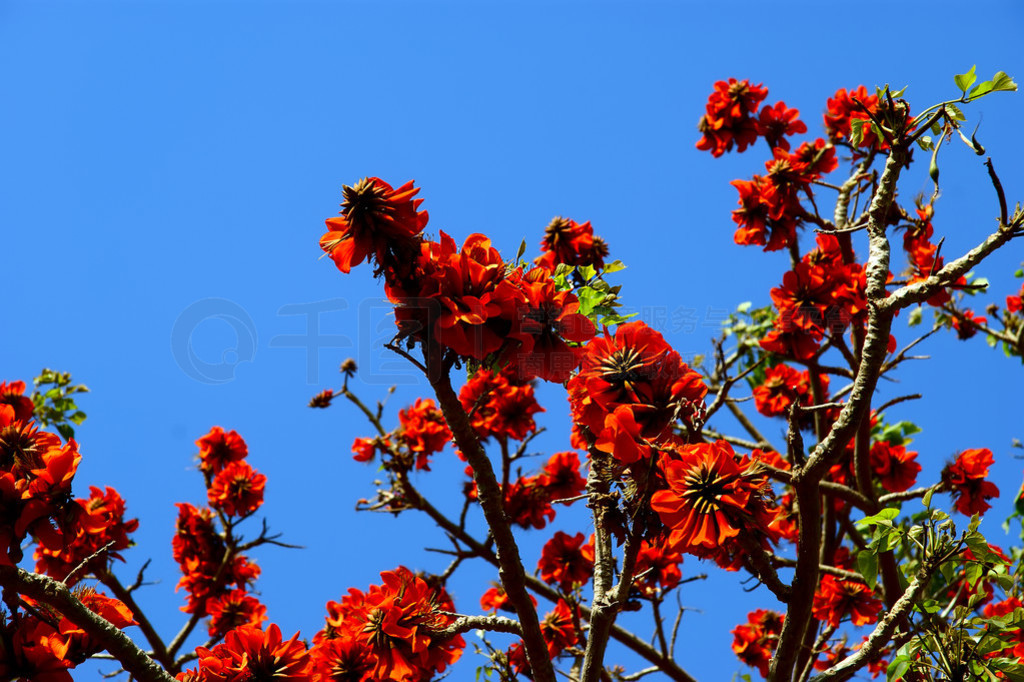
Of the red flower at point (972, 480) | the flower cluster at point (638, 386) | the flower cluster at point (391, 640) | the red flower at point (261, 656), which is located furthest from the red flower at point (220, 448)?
the red flower at point (972, 480)

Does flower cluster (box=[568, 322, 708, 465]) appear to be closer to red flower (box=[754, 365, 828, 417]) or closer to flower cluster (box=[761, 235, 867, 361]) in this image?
flower cluster (box=[761, 235, 867, 361])

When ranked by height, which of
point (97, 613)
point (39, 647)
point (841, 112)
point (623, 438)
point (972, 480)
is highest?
point (841, 112)

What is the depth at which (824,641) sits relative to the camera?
4.57 m

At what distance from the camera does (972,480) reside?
13.2 feet

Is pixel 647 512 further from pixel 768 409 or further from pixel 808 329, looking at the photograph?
pixel 768 409

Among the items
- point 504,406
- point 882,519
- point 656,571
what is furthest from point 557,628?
point 882,519

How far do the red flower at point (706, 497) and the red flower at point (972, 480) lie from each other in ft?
8.11

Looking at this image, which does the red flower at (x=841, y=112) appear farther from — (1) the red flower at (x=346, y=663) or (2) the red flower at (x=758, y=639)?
(1) the red flower at (x=346, y=663)

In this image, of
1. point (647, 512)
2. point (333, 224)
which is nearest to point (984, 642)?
point (647, 512)

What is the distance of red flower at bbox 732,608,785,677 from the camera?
525 cm

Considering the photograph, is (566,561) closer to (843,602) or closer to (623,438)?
(843,602)

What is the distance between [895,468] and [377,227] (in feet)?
13.8

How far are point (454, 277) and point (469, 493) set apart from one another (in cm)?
293

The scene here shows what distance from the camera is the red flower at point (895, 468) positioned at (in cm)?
491
